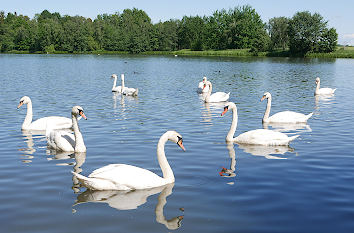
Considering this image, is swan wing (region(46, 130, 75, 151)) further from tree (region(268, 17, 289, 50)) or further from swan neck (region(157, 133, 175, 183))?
tree (region(268, 17, 289, 50))

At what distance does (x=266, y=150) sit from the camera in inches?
498

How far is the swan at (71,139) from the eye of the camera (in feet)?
39.2

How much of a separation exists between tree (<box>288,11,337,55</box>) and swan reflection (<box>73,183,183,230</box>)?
4343 inches

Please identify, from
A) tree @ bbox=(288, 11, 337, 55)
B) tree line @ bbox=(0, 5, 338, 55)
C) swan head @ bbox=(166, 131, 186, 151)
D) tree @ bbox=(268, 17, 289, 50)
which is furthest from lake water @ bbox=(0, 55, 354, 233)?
tree @ bbox=(268, 17, 289, 50)

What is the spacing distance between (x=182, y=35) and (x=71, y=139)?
16160 centimetres

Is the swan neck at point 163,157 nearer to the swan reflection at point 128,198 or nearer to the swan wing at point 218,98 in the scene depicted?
the swan reflection at point 128,198

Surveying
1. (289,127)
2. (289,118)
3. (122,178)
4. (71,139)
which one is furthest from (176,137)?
(289,118)

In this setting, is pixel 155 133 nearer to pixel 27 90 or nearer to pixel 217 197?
pixel 217 197

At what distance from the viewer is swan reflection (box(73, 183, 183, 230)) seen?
788 cm

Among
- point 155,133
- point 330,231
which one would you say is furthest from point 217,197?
point 155,133

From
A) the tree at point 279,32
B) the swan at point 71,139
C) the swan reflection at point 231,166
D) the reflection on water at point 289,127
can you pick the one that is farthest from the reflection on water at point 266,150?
the tree at point 279,32

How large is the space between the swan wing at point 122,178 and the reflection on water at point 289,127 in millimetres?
8966

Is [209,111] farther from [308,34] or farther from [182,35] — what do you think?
[182,35]

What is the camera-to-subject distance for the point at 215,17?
155m
